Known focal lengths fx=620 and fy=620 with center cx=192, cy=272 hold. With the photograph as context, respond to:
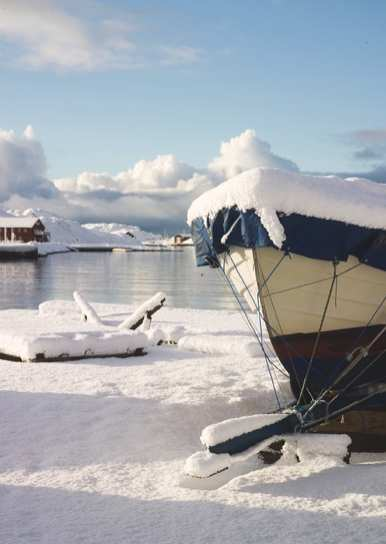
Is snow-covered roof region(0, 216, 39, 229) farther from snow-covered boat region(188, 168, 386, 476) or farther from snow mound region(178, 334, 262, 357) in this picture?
snow-covered boat region(188, 168, 386, 476)

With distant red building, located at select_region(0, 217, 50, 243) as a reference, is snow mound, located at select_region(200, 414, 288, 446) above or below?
below

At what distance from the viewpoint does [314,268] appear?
859 centimetres

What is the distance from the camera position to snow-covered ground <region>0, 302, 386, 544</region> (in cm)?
561

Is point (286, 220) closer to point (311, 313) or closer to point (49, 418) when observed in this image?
point (311, 313)

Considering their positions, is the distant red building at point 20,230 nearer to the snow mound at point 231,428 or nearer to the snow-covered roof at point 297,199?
the snow-covered roof at point 297,199

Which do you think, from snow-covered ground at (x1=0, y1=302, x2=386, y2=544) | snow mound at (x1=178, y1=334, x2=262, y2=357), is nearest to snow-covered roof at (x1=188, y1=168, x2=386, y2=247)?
snow-covered ground at (x1=0, y1=302, x2=386, y2=544)

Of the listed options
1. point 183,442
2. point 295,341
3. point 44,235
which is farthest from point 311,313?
point 44,235

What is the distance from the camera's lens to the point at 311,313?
9000 millimetres

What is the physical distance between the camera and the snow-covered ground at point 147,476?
18.4ft

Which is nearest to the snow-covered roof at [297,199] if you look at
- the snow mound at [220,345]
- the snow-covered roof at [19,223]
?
the snow mound at [220,345]

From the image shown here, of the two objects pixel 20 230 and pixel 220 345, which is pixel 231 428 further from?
pixel 20 230

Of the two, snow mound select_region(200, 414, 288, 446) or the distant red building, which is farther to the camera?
the distant red building

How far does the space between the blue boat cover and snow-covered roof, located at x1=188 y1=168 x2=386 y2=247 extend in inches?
3.4

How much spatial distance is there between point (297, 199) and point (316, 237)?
55cm
